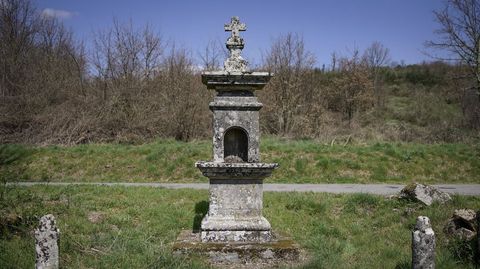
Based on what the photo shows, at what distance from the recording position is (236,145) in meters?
7.66

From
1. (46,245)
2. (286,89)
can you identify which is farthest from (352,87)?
(46,245)

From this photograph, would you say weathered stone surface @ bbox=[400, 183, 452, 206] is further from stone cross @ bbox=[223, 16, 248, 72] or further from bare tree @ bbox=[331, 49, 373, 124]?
bare tree @ bbox=[331, 49, 373, 124]

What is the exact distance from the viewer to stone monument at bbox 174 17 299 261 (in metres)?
7.04

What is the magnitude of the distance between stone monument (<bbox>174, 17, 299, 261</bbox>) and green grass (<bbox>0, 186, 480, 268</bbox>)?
0.76m

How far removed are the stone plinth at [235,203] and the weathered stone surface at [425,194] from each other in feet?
15.9

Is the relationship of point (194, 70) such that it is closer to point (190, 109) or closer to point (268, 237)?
point (190, 109)

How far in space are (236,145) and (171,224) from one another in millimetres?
2537

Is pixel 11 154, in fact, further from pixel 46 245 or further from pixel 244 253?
pixel 244 253

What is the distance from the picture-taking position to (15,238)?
709 centimetres

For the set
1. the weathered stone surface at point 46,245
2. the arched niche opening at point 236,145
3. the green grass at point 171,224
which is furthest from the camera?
the arched niche opening at point 236,145

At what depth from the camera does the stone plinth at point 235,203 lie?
7.04 meters

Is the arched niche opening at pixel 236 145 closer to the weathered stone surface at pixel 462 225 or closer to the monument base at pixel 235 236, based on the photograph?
Result: the monument base at pixel 235 236

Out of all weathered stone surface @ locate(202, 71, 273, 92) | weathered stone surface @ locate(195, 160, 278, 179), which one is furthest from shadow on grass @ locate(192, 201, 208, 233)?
weathered stone surface @ locate(202, 71, 273, 92)

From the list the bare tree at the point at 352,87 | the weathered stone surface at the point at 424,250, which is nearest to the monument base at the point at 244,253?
the weathered stone surface at the point at 424,250
